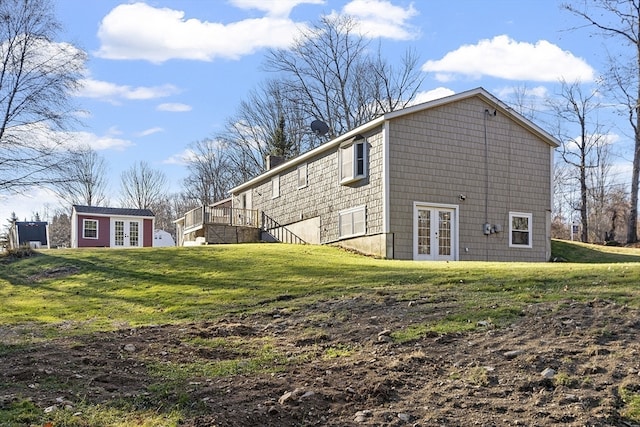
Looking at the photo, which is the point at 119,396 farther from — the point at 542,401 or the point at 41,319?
the point at 41,319

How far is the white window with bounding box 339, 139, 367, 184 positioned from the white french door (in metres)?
2.24

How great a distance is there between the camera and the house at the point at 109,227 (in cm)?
3325

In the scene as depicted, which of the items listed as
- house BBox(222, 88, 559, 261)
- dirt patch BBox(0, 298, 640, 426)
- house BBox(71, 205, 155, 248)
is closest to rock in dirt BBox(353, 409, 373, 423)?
dirt patch BBox(0, 298, 640, 426)

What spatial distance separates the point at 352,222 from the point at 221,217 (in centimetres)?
963

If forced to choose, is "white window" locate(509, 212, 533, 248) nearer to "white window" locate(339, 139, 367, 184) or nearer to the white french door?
the white french door

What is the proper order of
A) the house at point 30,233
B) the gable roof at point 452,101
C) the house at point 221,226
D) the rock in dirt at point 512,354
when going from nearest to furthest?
the rock in dirt at point 512,354
the gable roof at point 452,101
the house at point 221,226
the house at point 30,233

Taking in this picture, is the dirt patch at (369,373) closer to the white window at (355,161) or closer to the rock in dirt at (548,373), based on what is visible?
the rock in dirt at (548,373)

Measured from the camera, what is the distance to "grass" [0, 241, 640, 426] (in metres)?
6.41

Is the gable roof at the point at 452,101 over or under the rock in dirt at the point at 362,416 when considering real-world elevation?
over

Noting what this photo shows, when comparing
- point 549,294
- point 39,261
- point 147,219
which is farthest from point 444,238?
point 147,219

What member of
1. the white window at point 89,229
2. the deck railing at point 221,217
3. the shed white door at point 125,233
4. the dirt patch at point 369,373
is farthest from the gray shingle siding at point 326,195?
the dirt patch at point 369,373

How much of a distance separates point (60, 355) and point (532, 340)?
4.71m

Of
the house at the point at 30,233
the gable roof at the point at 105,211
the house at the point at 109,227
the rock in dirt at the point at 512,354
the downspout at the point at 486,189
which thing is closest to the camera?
the rock in dirt at the point at 512,354

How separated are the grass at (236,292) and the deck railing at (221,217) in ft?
30.2
